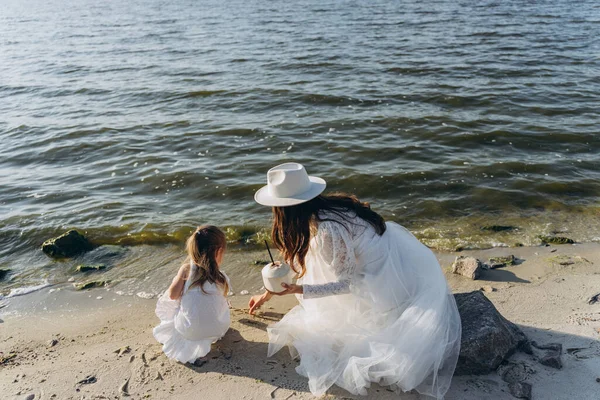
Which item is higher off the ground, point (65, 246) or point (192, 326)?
point (192, 326)

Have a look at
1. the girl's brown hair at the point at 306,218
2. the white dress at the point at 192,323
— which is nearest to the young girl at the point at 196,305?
the white dress at the point at 192,323

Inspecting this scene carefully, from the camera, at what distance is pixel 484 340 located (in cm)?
411

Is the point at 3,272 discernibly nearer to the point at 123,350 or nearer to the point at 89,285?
the point at 89,285

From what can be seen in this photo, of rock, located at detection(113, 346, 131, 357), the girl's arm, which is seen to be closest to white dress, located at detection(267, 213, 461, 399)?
the girl's arm

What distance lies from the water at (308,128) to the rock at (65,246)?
0.23 meters

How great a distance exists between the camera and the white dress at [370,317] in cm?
398

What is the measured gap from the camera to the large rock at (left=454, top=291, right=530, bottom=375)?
4.09 meters

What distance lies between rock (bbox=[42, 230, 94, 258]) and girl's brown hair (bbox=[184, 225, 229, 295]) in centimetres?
309

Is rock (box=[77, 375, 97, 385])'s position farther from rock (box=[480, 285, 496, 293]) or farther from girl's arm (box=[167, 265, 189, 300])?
rock (box=[480, 285, 496, 293])

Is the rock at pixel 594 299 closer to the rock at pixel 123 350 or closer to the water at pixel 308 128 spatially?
the water at pixel 308 128

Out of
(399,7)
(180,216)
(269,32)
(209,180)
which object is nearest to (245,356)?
(180,216)

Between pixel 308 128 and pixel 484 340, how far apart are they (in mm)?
7907

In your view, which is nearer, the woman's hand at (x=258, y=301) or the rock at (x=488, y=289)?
the woman's hand at (x=258, y=301)

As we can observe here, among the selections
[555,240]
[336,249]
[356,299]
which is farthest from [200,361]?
[555,240]
